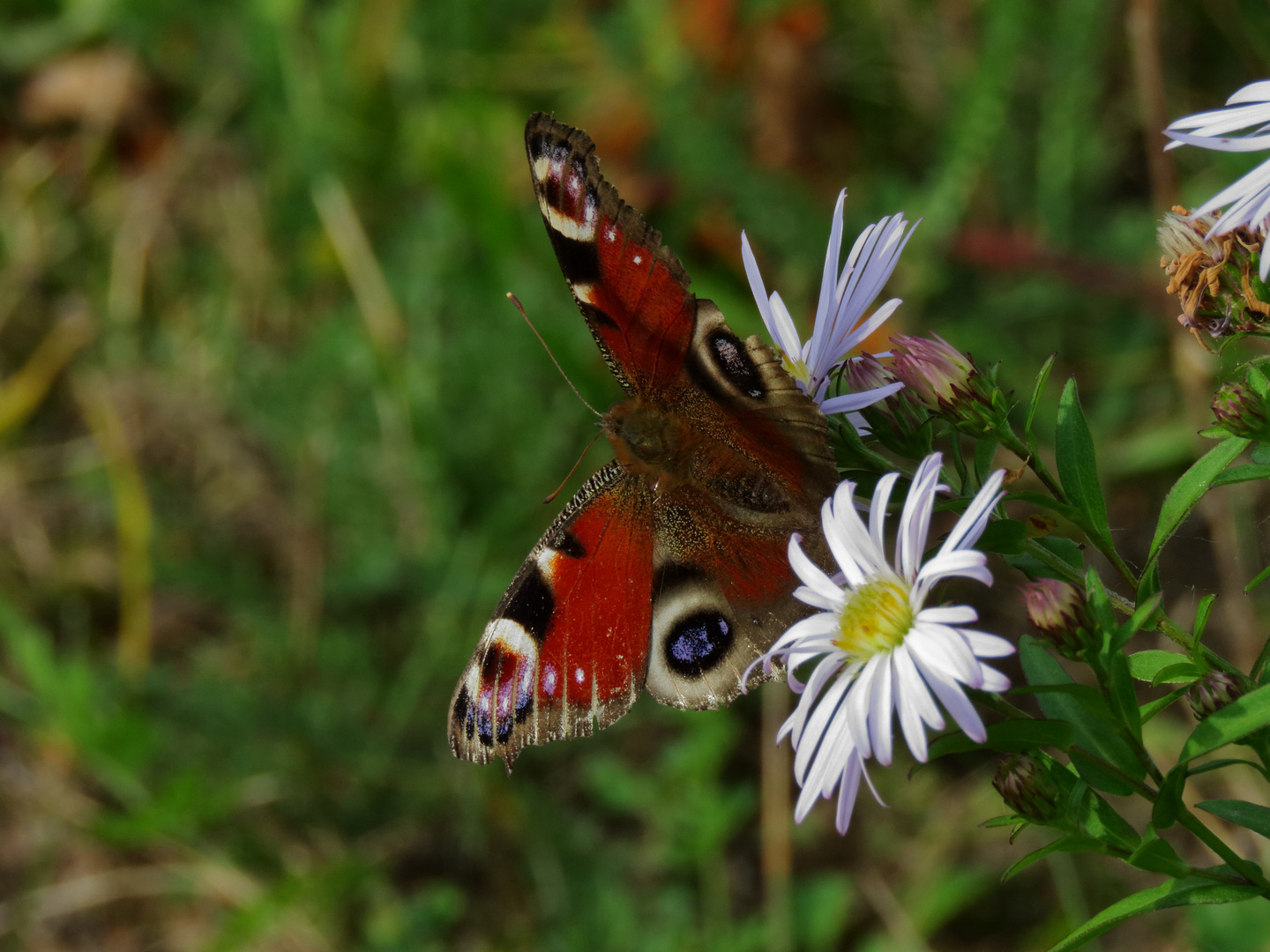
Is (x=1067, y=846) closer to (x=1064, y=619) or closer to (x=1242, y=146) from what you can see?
(x=1064, y=619)

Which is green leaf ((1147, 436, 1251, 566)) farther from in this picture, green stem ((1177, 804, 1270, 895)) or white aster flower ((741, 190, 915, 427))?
white aster flower ((741, 190, 915, 427))

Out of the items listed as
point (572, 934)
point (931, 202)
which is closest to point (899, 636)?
point (572, 934)

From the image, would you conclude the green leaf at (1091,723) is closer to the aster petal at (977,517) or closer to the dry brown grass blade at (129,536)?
the aster petal at (977,517)

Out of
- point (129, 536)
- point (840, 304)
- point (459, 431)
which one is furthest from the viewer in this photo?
point (129, 536)

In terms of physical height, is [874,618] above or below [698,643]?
below

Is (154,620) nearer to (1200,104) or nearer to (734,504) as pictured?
(734,504)

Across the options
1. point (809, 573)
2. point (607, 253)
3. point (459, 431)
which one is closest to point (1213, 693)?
point (809, 573)
